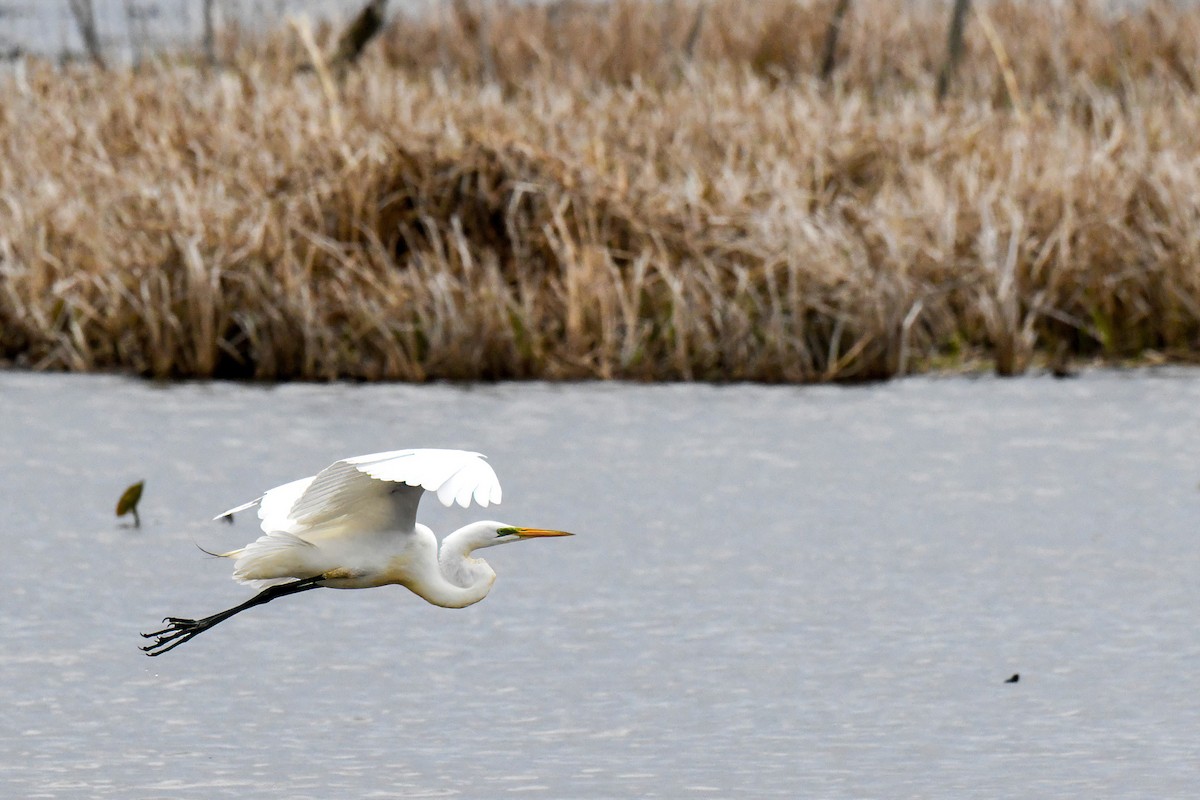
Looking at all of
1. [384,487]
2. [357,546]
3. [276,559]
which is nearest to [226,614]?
[276,559]

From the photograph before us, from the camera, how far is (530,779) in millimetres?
5988

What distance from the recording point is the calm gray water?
622 centimetres

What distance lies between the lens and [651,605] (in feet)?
27.0

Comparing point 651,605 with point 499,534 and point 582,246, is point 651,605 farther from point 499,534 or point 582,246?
point 582,246

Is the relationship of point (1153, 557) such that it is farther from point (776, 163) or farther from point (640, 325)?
point (776, 163)

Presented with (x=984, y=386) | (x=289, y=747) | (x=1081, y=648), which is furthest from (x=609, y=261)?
(x=289, y=747)

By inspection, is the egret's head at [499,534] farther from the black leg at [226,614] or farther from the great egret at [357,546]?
the black leg at [226,614]

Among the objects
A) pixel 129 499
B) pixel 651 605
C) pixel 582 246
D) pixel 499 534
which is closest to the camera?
pixel 499 534

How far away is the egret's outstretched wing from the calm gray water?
0.75 metres

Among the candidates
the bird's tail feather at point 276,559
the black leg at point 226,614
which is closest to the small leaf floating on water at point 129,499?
the black leg at point 226,614

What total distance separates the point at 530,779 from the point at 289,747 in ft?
2.52

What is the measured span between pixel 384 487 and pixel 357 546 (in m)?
0.16

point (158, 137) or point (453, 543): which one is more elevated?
point (453, 543)

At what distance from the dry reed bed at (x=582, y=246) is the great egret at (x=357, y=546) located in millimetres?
7094
